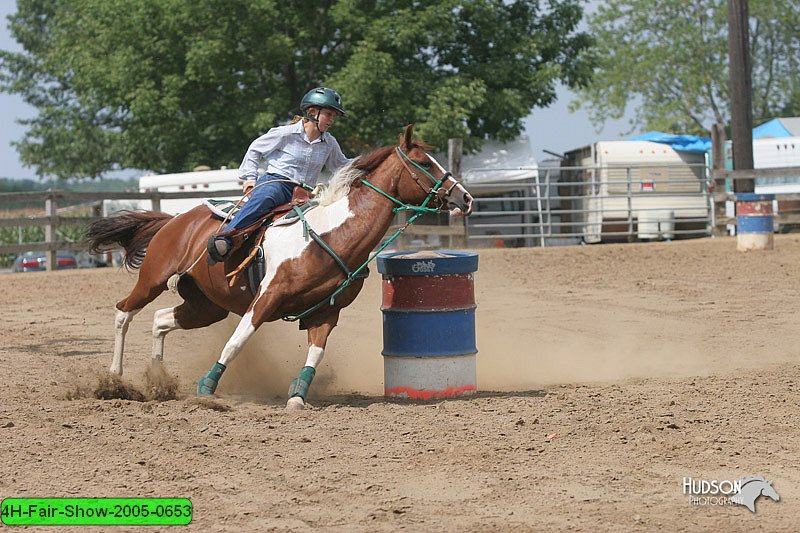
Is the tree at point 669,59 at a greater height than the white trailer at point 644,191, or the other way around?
the tree at point 669,59

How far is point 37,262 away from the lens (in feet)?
90.2

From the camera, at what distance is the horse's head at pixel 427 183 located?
24.4 ft

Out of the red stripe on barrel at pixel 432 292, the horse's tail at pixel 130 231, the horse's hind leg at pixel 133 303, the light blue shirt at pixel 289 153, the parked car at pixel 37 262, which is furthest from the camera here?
the parked car at pixel 37 262

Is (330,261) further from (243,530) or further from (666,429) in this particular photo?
(243,530)

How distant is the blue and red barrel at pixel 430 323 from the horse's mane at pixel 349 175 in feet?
1.91

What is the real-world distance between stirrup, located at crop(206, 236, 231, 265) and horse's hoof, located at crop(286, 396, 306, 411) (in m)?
1.14

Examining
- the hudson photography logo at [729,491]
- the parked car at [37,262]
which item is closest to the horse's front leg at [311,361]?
the hudson photography logo at [729,491]

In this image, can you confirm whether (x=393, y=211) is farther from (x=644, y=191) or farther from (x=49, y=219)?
(x=644, y=191)

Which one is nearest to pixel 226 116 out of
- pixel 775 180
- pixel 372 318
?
pixel 775 180

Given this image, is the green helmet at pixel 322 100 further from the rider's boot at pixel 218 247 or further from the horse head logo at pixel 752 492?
the horse head logo at pixel 752 492

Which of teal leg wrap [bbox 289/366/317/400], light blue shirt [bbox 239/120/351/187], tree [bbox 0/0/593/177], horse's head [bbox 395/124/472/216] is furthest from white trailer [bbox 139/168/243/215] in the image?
teal leg wrap [bbox 289/366/317/400]

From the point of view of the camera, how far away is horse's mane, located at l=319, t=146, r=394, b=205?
7.68 m

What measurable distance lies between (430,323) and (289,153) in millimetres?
1623

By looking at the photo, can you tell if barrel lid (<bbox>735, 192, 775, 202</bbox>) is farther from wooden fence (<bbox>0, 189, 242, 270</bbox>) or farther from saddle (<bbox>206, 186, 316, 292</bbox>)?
saddle (<bbox>206, 186, 316, 292</bbox>)
